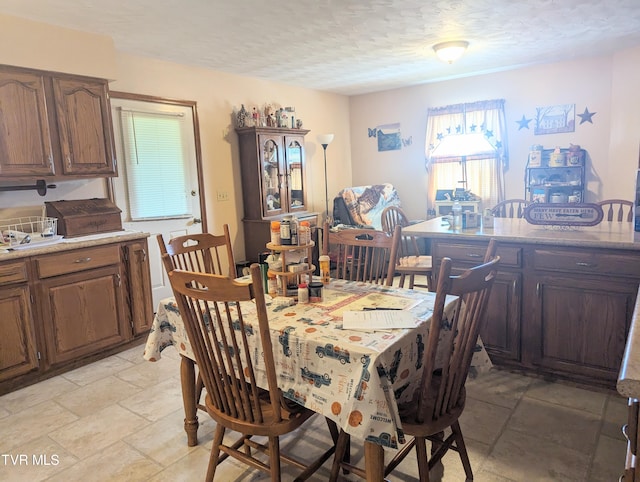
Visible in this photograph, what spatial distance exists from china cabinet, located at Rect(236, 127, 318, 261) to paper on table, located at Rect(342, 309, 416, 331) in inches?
127

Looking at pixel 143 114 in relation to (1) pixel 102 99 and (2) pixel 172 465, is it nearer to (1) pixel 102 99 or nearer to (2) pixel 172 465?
(1) pixel 102 99

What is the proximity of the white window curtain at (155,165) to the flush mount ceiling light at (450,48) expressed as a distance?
254cm

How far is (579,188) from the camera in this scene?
514 centimetres

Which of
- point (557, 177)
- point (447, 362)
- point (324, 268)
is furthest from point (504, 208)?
point (447, 362)

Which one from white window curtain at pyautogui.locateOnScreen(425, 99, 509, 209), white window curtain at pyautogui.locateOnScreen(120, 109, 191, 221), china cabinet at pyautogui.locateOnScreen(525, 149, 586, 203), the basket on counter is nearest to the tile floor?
the basket on counter

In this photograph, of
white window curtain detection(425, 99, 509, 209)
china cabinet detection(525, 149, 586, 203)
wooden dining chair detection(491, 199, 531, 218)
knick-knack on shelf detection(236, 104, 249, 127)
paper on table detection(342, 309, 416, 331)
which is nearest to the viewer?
paper on table detection(342, 309, 416, 331)

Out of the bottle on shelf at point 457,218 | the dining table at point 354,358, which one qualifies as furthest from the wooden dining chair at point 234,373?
the bottle on shelf at point 457,218

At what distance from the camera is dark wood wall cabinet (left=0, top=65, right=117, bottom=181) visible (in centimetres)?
298

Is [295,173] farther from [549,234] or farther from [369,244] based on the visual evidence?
[549,234]

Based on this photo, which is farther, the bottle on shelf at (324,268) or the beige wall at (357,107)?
the beige wall at (357,107)

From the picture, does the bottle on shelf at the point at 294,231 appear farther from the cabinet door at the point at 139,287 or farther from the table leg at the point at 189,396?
the cabinet door at the point at 139,287

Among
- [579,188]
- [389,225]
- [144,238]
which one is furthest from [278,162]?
[579,188]

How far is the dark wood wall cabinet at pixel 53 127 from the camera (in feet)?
9.78

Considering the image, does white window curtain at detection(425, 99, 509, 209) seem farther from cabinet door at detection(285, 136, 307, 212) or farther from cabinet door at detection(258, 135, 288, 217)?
cabinet door at detection(258, 135, 288, 217)
